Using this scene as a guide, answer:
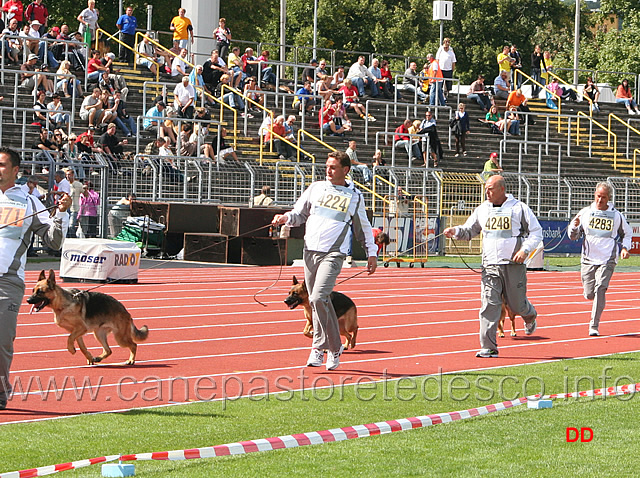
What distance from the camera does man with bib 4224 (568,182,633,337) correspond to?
15.5 metres

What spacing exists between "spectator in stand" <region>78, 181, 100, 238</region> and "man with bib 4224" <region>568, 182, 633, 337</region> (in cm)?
1467

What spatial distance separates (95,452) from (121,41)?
3074 cm

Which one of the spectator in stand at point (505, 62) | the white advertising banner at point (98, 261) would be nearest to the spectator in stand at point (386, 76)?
the spectator in stand at point (505, 62)

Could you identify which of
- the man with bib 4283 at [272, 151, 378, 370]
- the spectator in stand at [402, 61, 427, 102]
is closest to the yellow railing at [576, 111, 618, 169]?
the spectator in stand at [402, 61, 427, 102]

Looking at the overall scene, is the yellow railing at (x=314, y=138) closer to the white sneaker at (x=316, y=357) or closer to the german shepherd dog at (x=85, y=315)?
the german shepherd dog at (x=85, y=315)

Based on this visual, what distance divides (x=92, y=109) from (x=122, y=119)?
3.55 ft

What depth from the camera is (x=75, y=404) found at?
988 centimetres

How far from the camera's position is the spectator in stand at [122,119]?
3225cm

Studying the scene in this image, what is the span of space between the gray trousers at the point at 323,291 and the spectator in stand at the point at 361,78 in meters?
28.5

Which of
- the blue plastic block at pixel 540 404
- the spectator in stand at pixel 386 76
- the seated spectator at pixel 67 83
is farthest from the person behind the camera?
the spectator in stand at pixel 386 76

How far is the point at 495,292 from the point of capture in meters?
13.1

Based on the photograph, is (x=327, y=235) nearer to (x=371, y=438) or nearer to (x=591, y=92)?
(x=371, y=438)

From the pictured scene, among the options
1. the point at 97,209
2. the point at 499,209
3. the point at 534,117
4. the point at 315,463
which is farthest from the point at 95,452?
the point at 534,117

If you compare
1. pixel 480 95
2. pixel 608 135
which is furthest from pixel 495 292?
pixel 608 135
